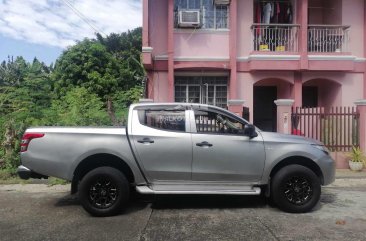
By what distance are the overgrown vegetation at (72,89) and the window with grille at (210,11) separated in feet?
14.3

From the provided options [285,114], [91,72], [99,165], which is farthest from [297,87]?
[91,72]

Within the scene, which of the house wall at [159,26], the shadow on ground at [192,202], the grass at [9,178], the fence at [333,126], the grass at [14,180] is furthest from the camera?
the house wall at [159,26]

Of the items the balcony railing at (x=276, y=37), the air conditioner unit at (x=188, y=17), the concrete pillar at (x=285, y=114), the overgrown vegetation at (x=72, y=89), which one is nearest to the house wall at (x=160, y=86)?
the overgrown vegetation at (x=72, y=89)

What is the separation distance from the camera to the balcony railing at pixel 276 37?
532 inches

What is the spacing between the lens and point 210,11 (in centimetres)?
1373

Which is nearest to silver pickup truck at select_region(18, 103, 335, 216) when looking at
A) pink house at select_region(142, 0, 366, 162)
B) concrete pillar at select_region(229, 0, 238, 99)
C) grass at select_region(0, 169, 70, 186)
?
grass at select_region(0, 169, 70, 186)

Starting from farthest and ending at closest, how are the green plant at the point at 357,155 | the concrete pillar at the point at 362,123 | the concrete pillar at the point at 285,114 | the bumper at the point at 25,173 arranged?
the concrete pillar at the point at 362,123
the concrete pillar at the point at 285,114
the green plant at the point at 357,155
the bumper at the point at 25,173

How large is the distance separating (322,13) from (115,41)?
22.8 m

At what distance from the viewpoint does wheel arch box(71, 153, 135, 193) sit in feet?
19.8

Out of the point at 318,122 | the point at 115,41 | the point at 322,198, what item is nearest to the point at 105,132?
the point at 322,198

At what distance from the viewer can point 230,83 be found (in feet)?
43.5

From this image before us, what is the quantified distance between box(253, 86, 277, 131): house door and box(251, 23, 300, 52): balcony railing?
1.97 meters

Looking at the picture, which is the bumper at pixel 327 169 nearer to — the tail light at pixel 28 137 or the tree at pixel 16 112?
the tail light at pixel 28 137

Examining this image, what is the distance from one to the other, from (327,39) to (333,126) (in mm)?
4205
